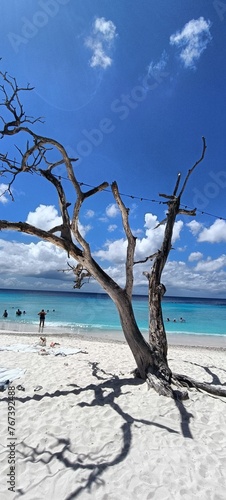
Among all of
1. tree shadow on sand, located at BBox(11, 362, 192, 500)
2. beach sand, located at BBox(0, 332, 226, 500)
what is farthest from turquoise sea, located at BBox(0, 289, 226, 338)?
tree shadow on sand, located at BBox(11, 362, 192, 500)

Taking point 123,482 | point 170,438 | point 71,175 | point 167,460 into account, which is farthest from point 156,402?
point 71,175

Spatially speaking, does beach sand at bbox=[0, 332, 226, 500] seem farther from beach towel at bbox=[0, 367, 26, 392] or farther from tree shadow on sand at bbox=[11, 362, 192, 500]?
beach towel at bbox=[0, 367, 26, 392]

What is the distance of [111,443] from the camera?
154 inches

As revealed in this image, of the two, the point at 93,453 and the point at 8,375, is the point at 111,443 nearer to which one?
the point at 93,453

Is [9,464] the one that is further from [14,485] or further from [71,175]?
[71,175]

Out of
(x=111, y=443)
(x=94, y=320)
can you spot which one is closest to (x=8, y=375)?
(x=111, y=443)

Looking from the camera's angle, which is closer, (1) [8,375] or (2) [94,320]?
(1) [8,375]

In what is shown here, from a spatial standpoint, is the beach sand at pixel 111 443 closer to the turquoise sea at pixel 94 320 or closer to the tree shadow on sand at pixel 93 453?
the tree shadow on sand at pixel 93 453

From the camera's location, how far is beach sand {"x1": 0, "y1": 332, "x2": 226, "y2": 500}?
10.1ft

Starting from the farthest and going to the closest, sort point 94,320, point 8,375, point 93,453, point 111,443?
1. point 94,320
2. point 8,375
3. point 111,443
4. point 93,453

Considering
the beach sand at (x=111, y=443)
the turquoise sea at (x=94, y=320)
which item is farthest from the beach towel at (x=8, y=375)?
the turquoise sea at (x=94, y=320)

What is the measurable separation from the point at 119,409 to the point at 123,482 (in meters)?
1.85

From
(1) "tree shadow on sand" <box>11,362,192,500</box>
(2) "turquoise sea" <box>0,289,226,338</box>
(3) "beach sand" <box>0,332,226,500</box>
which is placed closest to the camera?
(3) "beach sand" <box>0,332,226,500</box>

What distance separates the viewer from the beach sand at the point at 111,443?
3.07 m
